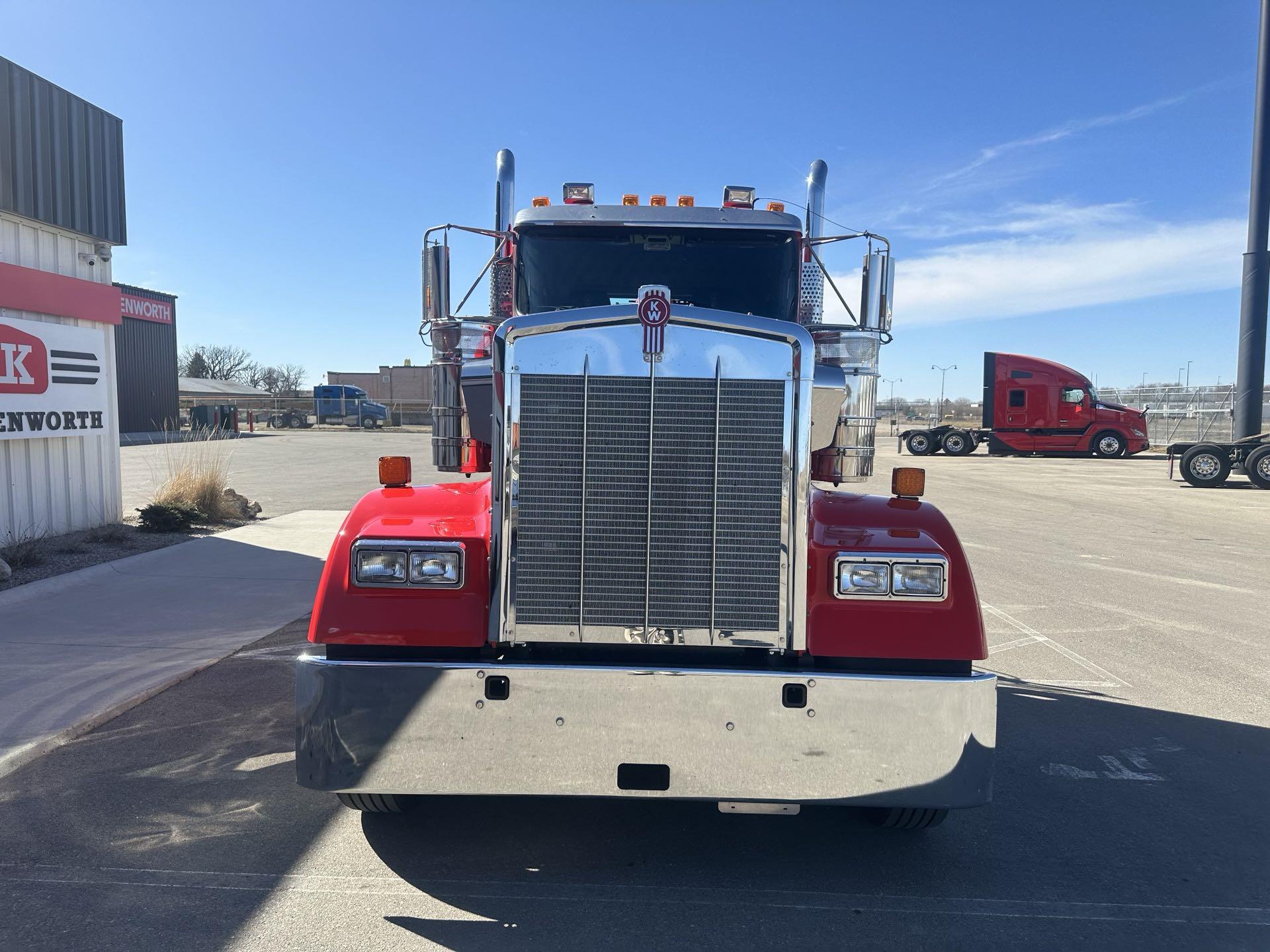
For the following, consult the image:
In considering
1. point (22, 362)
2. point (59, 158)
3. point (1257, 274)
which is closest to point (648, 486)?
point (22, 362)

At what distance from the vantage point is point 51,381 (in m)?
9.24

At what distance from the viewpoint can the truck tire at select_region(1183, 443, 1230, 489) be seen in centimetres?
1916

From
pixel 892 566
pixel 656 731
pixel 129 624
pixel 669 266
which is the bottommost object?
pixel 129 624

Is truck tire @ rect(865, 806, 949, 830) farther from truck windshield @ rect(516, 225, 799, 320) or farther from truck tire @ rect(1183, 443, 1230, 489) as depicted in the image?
truck tire @ rect(1183, 443, 1230, 489)

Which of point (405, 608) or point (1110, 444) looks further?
point (1110, 444)

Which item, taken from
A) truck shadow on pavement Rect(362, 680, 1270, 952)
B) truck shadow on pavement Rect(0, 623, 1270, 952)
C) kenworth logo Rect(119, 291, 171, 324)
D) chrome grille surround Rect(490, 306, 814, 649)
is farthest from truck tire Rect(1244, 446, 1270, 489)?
kenworth logo Rect(119, 291, 171, 324)

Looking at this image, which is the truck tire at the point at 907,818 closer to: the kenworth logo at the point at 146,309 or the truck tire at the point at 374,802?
the truck tire at the point at 374,802

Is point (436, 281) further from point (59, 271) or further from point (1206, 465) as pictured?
point (1206, 465)

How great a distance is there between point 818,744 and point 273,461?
22.9m

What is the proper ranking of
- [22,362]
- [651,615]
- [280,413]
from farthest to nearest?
[280,413]
[22,362]
[651,615]

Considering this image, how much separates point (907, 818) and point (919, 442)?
3022cm

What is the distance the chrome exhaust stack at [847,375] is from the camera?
4105mm

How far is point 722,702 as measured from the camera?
2.87 meters

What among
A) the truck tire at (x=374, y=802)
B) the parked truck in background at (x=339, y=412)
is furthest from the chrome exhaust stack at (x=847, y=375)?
the parked truck in background at (x=339, y=412)
